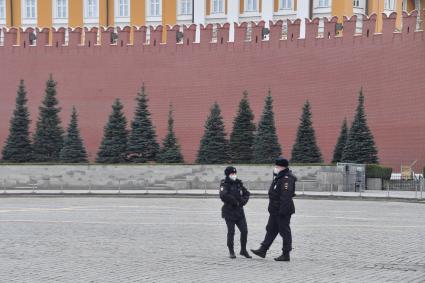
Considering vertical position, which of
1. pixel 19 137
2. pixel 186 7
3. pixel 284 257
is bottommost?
pixel 284 257

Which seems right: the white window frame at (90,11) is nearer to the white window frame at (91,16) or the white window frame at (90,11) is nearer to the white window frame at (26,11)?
the white window frame at (91,16)

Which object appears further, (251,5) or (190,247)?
(251,5)

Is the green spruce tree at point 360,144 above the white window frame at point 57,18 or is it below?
below

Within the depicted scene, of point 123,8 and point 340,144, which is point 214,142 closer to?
point 340,144

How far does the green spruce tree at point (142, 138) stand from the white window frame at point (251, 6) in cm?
1354

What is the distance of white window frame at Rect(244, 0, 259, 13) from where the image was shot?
131 ft

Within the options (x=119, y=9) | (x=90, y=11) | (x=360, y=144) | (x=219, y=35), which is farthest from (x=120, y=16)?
(x=360, y=144)

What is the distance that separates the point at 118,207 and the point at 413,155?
1199 centimetres

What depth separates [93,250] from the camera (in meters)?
9.86

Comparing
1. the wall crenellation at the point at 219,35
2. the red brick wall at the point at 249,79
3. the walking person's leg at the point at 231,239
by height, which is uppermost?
the wall crenellation at the point at 219,35

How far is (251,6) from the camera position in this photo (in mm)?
40094

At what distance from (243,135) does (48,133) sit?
789 cm

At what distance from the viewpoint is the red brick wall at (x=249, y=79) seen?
26.1m

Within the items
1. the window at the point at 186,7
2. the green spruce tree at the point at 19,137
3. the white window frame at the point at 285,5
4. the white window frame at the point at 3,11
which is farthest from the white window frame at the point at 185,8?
the green spruce tree at the point at 19,137
